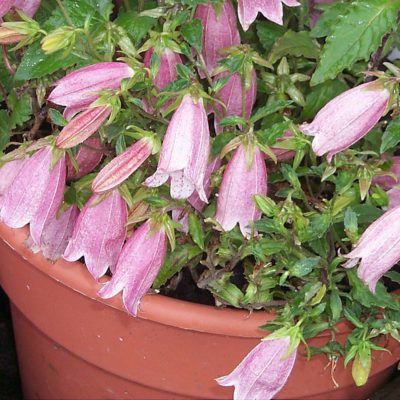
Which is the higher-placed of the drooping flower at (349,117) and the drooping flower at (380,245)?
the drooping flower at (349,117)

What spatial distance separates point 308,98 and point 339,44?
16cm

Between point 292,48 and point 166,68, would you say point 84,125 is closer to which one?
point 166,68

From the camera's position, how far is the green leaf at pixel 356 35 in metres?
0.71

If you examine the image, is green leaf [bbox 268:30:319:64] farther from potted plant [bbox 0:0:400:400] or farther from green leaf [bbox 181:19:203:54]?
green leaf [bbox 181:19:203:54]

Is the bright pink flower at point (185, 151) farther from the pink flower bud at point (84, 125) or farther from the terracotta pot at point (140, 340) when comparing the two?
the terracotta pot at point (140, 340)

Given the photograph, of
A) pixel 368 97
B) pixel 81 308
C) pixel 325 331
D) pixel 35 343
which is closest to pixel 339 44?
pixel 368 97

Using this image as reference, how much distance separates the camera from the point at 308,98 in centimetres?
86

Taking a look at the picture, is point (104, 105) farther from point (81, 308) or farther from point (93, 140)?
point (81, 308)

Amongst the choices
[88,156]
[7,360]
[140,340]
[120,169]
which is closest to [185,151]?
[120,169]

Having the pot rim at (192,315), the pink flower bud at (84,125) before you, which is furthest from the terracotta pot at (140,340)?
the pink flower bud at (84,125)

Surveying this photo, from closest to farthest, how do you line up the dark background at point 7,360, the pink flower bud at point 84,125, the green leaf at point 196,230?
the pink flower bud at point 84,125 < the green leaf at point 196,230 < the dark background at point 7,360

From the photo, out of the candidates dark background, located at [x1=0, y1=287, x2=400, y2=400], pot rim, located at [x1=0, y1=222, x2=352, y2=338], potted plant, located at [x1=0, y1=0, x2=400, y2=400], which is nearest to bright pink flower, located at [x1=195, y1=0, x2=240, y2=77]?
potted plant, located at [x1=0, y1=0, x2=400, y2=400]

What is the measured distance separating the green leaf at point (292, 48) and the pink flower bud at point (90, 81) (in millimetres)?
221

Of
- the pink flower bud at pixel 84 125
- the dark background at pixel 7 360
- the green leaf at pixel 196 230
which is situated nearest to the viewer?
the pink flower bud at pixel 84 125
